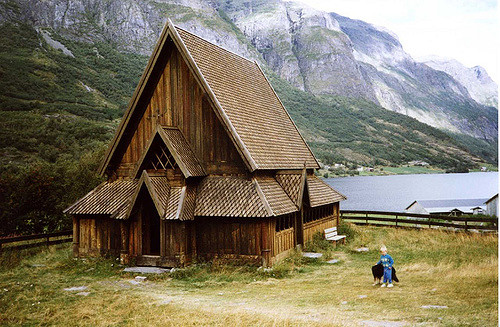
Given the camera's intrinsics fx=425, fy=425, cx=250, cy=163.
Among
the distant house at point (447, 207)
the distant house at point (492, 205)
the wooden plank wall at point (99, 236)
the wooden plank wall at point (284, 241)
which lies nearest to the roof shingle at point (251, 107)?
the wooden plank wall at point (284, 241)

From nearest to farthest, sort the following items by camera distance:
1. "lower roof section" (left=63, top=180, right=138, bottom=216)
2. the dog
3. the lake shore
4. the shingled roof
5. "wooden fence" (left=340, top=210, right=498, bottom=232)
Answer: the dog, "lower roof section" (left=63, top=180, right=138, bottom=216), the shingled roof, "wooden fence" (left=340, top=210, right=498, bottom=232), the lake shore

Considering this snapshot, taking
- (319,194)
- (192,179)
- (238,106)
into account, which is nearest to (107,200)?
(192,179)

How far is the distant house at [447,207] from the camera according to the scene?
4914 centimetres

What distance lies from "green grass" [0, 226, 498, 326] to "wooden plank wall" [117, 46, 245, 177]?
430 cm

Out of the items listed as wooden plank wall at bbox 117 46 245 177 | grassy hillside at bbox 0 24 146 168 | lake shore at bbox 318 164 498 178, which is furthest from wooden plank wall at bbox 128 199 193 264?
lake shore at bbox 318 164 498 178

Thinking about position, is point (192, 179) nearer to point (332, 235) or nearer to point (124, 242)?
point (124, 242)

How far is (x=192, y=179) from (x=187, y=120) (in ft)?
8.34

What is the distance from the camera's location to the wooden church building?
15844mm

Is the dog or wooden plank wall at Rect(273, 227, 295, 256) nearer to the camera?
the dog

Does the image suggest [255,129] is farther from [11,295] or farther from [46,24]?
[46,24]

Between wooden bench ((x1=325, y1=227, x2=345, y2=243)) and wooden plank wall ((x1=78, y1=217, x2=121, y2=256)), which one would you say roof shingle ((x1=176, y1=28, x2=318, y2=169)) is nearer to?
wooden bench ((x1=325, y1=227, x2=345, y2=243))

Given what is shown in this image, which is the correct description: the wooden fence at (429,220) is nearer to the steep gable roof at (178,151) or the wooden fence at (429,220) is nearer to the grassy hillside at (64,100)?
the steep gable roof at (178,151)

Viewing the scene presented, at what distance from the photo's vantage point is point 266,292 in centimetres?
1239

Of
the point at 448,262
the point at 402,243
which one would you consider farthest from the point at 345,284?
the point at 402,243
